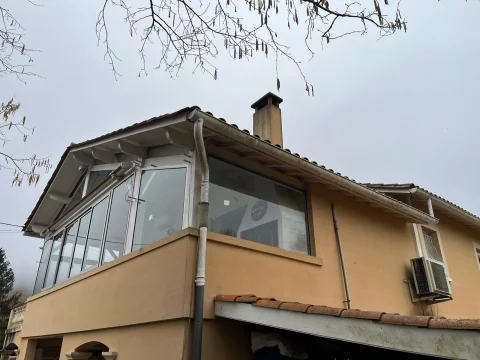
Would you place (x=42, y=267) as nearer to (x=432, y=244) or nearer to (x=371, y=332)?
(x=371, y=332)

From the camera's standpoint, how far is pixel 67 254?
8.09m

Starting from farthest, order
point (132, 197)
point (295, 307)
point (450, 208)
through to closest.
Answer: point (450, 208) → point (132, 197) → point (295, 307)

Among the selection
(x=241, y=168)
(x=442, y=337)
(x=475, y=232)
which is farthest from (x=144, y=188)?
(x=475, y=232)

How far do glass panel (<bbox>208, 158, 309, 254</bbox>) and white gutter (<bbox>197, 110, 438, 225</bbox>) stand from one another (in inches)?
22.2

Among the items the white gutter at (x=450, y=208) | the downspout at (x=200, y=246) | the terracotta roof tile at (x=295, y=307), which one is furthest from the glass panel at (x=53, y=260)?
the white gutter at (x=450, y=208)

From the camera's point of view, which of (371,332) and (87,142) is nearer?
(371,332)

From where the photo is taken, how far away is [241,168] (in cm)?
572

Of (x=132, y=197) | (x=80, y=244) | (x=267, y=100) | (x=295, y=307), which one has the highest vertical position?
(x=267, y=100)

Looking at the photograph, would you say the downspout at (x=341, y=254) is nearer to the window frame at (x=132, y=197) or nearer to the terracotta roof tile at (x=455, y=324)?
the window frame at (x=132, y=197)

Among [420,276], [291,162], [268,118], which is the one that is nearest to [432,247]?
[420,276]

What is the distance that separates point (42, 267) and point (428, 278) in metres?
8.99

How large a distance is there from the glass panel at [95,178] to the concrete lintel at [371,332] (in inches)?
163

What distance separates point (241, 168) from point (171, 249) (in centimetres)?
172

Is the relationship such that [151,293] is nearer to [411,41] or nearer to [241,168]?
[241,168]
